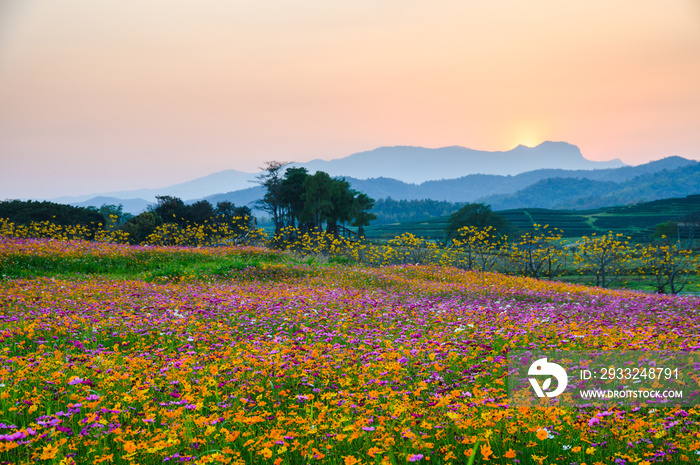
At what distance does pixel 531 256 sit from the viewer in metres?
28.2

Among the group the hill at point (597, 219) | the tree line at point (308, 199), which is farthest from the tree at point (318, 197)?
the hill at point (597, 219)

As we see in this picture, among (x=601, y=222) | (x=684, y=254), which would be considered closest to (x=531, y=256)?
(x=684, y=254)

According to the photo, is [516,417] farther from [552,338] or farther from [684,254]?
[684,254]

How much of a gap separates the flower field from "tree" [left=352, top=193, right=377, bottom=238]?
128 feet

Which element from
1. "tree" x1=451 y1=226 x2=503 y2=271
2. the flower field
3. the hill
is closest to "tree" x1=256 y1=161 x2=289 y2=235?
"tree" x1=451 y1=226 x2=503 y2=271

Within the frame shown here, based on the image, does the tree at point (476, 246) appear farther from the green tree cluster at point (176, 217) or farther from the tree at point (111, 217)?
the tree at point (111, 217)

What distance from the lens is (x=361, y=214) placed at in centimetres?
5703

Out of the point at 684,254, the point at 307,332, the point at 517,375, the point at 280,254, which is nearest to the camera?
the point at 517,375

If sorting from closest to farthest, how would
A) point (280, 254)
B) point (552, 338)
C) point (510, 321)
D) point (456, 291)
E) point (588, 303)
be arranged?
point (552, 338), point (510, 321), point (588, 303), point (456, 291), point (280, 254)

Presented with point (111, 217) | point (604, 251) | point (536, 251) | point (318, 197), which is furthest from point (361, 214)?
point (604, 251)

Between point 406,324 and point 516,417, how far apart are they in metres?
4.55

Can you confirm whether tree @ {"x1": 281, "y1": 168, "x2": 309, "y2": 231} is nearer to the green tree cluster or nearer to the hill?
the green tree cluster

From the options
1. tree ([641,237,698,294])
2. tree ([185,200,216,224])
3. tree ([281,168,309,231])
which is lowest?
tree ([641,237,698,294])

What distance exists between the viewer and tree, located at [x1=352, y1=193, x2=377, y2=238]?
51062 mm
